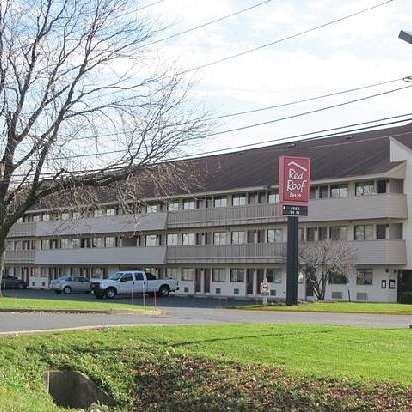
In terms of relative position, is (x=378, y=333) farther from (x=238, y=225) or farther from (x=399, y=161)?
(x=238, y=225)

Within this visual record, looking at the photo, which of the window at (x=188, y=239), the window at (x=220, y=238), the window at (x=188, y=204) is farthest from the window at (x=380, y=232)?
the window at (x=188, y=204)

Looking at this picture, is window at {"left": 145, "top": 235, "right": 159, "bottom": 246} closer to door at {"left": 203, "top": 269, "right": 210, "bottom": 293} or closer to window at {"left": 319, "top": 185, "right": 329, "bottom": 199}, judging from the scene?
door at {"left": 203, "top": 269, "right": 210, "bottom": 293}

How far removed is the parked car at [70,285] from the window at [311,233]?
2100cm

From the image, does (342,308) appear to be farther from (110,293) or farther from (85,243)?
(85,243)

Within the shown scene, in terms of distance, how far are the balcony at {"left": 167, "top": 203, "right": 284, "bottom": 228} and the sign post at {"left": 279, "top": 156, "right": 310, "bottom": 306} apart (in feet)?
55.5

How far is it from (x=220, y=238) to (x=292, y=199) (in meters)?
24.6

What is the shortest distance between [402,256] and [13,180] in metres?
32.1

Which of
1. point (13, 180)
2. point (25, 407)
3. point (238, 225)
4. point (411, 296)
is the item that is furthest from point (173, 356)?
point (238, 225)

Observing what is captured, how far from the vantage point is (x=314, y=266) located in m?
49.0

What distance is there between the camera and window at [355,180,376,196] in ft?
165

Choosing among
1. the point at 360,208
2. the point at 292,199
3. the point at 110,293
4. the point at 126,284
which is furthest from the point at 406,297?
the point at 110,293

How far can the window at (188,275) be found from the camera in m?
64.9

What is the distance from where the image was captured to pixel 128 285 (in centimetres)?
5216

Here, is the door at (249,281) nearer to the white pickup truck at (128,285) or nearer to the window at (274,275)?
the window at (274,275)
